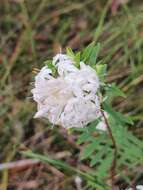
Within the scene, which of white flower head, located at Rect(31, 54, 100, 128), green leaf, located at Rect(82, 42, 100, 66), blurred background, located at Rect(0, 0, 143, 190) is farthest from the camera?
blurred background, located at Rect(0, 0, 143, 190)

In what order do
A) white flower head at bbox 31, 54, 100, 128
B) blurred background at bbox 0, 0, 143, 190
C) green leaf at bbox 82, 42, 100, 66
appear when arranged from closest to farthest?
white flower head at bbox 31, 54, 100, 128 → green leaf at bbox 82, 42, 100, 66 → blurred background at bbox 0, 0, 143, 190

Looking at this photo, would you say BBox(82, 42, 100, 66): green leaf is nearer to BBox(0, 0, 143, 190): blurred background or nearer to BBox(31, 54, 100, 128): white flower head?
BBox(31, 54, 100, 128): white flower head

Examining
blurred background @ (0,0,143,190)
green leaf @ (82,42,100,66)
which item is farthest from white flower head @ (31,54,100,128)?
blurred background @ (0,0,143,190)

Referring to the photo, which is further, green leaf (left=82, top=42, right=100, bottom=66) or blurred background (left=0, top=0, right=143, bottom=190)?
blurred background (left=0, top=0, right=143, bottom=190)

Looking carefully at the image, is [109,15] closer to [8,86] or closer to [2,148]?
[8,86]

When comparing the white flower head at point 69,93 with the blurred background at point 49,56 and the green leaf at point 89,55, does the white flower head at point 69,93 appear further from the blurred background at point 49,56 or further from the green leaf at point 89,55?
the blurred background at point 49,56

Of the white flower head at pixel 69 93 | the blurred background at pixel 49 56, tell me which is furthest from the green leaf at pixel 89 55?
the blurred background at pixel 49 56
